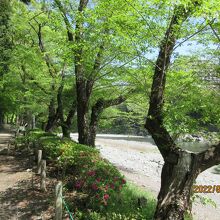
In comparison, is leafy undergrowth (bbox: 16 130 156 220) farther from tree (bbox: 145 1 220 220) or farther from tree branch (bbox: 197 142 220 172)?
tree branch (bbox: 197 142 220 172)

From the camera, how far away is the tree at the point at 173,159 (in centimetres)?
567

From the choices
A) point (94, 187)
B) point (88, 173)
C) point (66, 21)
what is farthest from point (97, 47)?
point (94, 187)

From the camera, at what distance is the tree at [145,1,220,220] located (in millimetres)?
5672

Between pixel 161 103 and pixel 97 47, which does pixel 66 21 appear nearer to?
pixel 97 47

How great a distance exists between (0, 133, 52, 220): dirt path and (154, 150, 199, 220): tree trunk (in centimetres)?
264

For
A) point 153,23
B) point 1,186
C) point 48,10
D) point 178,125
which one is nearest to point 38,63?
point 48,10

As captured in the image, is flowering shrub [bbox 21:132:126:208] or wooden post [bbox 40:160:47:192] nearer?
flowering shrub [bbox 21:132:126:208]

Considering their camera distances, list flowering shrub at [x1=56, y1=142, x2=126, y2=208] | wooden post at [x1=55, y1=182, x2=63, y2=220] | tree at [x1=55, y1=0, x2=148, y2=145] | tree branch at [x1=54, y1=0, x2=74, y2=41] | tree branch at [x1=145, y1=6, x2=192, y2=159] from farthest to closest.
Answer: tree branch at [x1=54, y1=0, x2=74, y2=41], tree at [x1=55, y1=0, x2=148, y2=145], flowering shrub at [x1=56, y1=142, x2=126, y2=208], tree branch at [x1=145, y1=6, x2=192, y2=159], wooden post at [x1=55, y1=182, x2=63, y2=220]

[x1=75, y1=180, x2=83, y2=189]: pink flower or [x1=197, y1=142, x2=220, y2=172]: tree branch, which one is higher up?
[x1=197, y1=142, x2=220, y2=172]: tree branch

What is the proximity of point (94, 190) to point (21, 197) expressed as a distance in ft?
7.47

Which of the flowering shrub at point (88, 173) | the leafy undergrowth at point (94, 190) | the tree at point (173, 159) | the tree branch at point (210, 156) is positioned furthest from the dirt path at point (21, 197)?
the tree branch at point (210, 156)

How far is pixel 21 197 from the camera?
776cm

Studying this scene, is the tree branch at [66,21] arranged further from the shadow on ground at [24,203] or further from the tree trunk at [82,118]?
the shadow on ground at [24,203]

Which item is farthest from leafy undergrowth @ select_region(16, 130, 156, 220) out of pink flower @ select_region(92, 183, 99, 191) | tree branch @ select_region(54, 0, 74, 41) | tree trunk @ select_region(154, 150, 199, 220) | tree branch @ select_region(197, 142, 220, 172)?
tree branch @ select_region(54, 0, 74, 41)
